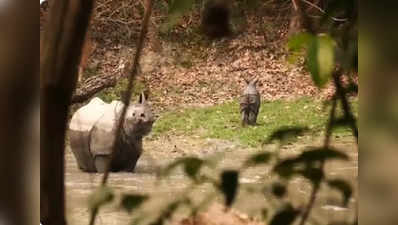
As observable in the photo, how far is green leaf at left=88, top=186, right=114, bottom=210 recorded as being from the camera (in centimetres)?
41

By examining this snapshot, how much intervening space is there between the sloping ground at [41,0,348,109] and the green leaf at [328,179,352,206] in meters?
0.16

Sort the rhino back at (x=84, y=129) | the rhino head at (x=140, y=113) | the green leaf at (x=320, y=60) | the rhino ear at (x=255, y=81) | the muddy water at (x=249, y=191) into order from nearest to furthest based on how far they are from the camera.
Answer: the green leaf at (x=320, y=60), the muddy water at (x=249, y=191), the rhino head at (x=140, y=113), the rhino back at (x=84, y=129), the rhino ear at (x=255, y=81)

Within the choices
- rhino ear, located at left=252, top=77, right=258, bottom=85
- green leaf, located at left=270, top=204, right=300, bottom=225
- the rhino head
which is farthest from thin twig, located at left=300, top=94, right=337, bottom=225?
rhino ear, located at left=252, top=77, right=258, bottom=85

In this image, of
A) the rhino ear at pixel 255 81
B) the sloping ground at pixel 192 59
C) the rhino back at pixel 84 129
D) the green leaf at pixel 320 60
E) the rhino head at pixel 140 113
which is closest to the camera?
the green leaf at pixel 320 60

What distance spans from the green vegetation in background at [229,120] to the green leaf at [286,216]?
35cm

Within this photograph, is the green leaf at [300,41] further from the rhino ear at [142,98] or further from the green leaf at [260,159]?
the rhino ear at [142,98]

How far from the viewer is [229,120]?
2.74 feet

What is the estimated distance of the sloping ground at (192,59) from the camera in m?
0.56

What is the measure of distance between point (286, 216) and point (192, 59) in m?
0.28

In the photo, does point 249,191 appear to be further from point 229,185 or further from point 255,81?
point 255,81

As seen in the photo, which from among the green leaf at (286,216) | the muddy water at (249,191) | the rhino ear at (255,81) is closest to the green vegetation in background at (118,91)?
the muddy water at (249,191)

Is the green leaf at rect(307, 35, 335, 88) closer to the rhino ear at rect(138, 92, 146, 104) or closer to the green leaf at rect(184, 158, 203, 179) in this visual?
the green leaf at rect(184, 158, 203, 179)
